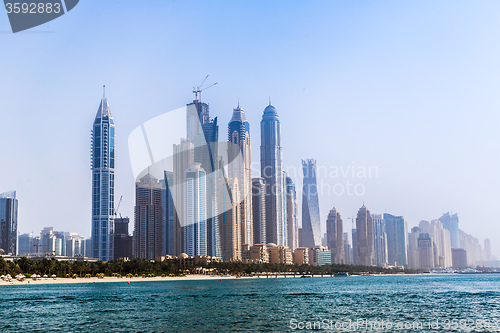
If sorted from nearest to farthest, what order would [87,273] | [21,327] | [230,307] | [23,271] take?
→ [21,327] < [230,307] < [23,271] < [87,273]

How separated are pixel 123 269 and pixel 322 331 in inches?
6075

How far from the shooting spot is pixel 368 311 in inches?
2717

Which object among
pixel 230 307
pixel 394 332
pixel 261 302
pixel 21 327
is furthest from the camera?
pixel 261 302

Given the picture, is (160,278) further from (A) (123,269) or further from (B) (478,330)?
(B) (478,330)

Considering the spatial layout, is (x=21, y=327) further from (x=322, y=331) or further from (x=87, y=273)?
(x=87, y=273)

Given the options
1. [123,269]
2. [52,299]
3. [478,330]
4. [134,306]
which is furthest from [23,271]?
[478,330]

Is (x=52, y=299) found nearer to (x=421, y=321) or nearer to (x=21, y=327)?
(x=21, y=327)

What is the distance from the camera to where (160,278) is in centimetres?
18938

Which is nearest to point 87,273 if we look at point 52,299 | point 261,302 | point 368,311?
point 52,299

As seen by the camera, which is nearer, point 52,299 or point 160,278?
point 52,299

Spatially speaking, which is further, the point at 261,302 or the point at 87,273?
the point at 87,273

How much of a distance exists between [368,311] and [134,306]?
98.2 feet

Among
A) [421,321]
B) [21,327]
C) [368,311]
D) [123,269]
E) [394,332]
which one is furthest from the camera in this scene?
[123,269]

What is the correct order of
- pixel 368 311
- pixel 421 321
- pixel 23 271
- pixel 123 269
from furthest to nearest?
pixel 123 269 → pixel 23 271 → pixel 368 311 → pixel 421 321
